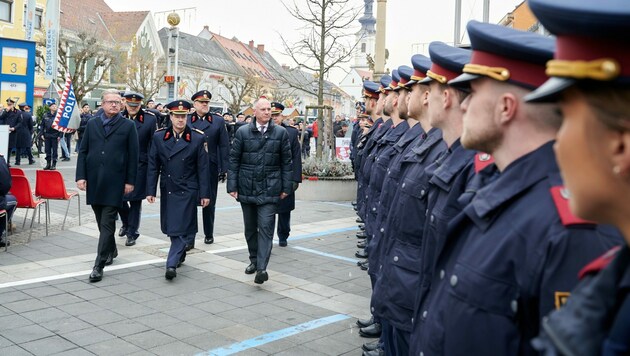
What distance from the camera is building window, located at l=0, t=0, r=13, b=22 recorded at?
4169 cm

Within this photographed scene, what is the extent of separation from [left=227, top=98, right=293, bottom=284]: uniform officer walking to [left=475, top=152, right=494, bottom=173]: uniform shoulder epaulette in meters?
5.28

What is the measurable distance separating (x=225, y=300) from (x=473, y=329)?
198 inches

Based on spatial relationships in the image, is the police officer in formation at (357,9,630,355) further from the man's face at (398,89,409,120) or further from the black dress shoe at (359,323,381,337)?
the black dress shoe at (359,323,381,337)

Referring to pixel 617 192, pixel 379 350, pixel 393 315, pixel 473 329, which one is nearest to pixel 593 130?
pixel 617 192

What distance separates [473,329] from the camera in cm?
213

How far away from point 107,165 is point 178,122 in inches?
41.5

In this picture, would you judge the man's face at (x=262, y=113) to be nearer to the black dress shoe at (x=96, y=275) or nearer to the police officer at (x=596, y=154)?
the black dress shoe at (x=96, y=275)

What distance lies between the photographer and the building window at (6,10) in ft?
137

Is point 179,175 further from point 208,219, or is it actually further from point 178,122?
point 208,219

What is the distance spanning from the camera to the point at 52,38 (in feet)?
66.5

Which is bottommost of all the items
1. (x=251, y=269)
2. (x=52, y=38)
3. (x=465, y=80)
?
(x=251, y=269)

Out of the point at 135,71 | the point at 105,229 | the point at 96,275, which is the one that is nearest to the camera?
the point at 96,275

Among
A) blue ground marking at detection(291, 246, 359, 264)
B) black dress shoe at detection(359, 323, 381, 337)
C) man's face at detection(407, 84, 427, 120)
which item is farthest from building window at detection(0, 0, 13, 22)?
man's face at detection(407, 84, 427, 120)

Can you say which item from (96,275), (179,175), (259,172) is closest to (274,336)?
(96,275)
